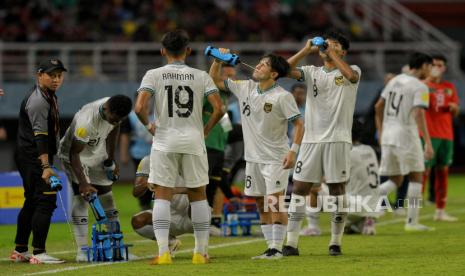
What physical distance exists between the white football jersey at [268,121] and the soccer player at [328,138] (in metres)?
0.45

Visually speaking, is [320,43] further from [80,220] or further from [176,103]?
[80,220]

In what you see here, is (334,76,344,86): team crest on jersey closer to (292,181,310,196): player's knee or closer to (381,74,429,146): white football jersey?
(292,181,310,196): player's knee

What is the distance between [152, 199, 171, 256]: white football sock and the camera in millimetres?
10781

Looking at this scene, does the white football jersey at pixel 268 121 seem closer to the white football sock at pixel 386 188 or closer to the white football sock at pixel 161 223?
the white football sock at pixel 161 223

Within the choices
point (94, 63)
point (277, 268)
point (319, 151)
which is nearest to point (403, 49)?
point (94, 63)

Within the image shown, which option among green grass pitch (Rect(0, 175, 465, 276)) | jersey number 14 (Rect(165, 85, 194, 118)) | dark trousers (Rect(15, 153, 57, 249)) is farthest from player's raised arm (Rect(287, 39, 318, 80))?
dark trousers (Rect(15, 153, 57, 249))

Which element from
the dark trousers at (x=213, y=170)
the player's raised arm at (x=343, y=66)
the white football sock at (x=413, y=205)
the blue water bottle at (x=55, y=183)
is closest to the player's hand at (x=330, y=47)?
the player's raised arm at (x=343, y=66)

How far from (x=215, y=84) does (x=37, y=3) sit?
1835cm

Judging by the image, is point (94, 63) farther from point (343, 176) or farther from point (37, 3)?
point (343, 176)

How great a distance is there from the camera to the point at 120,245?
11.4 meters

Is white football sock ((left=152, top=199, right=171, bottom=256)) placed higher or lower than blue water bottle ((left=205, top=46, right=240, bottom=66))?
lower

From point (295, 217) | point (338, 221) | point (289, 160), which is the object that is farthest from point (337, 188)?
point (289, 160)

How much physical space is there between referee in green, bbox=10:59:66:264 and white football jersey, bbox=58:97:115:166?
0.16 meters

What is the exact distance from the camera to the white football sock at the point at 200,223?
10953 mm
